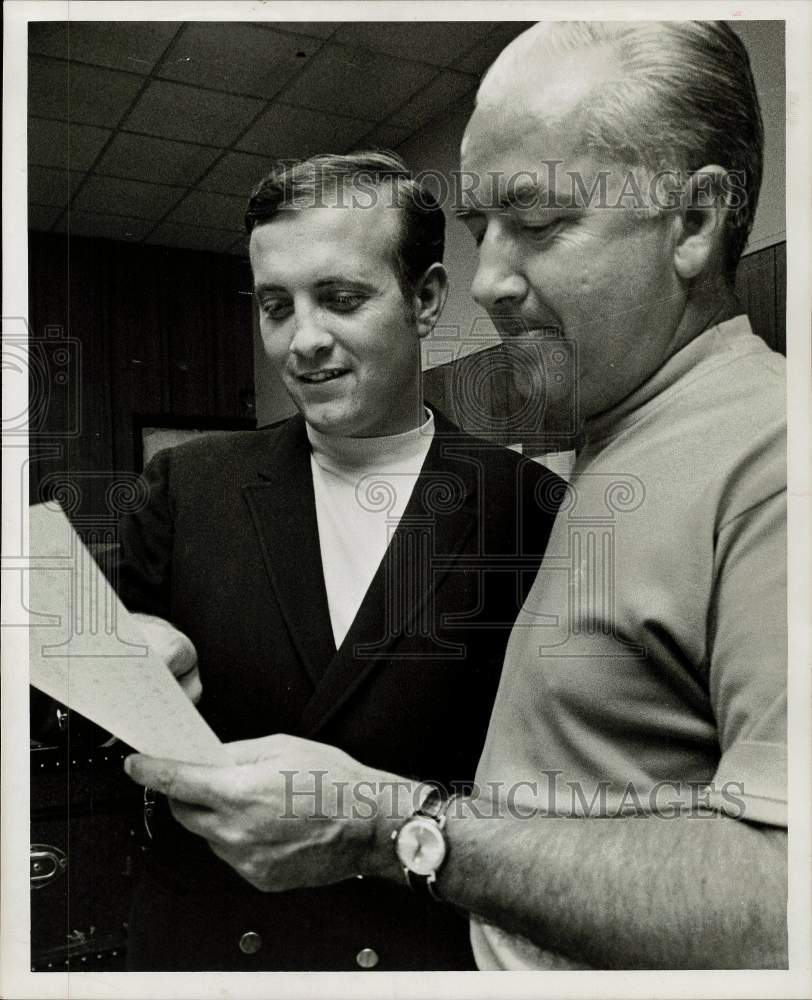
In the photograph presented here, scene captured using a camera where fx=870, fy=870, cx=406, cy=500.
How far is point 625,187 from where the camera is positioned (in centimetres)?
146

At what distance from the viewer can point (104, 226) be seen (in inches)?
60.2

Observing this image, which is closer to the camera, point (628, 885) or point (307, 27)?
point (628, 885)

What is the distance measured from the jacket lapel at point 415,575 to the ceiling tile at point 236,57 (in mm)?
659

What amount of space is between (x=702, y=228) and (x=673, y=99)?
0.22 meters

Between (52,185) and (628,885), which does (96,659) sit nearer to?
(52,185)

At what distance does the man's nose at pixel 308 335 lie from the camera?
1.49 metres

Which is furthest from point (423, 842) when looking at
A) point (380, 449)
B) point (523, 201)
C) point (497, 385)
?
point (523, 201)

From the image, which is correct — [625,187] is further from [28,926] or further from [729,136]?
[28,926]

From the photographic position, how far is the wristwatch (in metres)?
1.47

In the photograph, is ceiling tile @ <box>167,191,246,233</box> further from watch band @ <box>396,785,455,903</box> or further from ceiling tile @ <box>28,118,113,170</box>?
watch band @ <box>396,785,455,903</box>

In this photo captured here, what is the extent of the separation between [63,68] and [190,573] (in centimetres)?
91

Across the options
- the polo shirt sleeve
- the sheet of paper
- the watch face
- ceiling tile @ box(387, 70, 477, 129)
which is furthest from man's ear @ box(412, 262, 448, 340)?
the watch face

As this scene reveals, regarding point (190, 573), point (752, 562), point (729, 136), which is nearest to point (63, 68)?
point (190, 573)

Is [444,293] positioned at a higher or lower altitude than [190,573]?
higher
